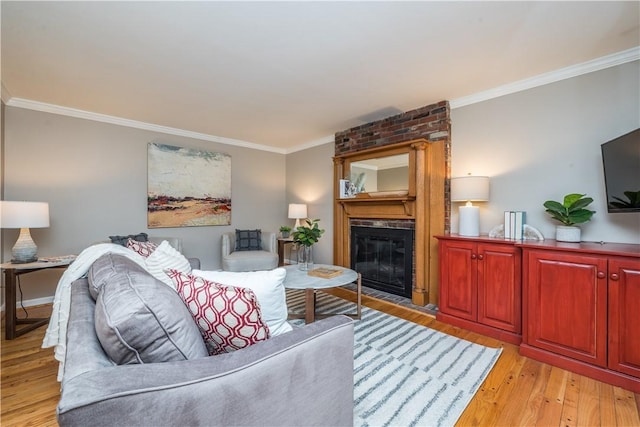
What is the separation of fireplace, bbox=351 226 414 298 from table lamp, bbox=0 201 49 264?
353 cm

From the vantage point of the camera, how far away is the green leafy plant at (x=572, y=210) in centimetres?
214

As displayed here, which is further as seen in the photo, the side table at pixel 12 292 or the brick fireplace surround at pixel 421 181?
the brick fireplace surround at pixel 421 181

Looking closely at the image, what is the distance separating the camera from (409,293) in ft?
11.2

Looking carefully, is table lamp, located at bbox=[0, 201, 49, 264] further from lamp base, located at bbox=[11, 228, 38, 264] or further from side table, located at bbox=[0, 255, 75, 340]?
side table, located at bbox=[0, 255, 75, 340]

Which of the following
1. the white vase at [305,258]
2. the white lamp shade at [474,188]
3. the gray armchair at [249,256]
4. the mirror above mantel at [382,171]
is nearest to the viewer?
the white lamp shade at [474,188]

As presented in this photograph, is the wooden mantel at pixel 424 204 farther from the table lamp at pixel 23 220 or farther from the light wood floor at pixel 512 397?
the table lamp at pixel 23 220

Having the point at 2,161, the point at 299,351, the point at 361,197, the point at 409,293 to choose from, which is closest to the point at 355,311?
the point at 409,293

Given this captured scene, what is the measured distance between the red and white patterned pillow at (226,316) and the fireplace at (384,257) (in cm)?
275

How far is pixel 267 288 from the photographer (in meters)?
1.28

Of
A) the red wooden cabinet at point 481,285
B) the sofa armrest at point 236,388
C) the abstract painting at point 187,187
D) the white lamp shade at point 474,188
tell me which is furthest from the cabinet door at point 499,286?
the abstract painting at point 187,187

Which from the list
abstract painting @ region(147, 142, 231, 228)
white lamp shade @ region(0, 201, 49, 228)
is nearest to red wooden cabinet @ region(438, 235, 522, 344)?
abstract painting @ region(147, 142, 231, 228)

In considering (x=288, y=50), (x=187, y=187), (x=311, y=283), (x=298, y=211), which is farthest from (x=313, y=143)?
(x=311, y=283)

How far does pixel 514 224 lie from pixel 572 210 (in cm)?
42

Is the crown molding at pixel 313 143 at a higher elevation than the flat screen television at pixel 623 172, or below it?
higher
